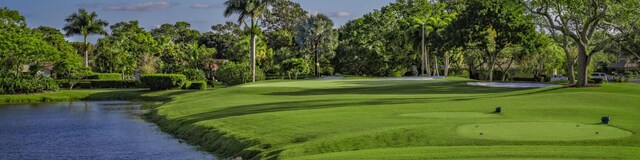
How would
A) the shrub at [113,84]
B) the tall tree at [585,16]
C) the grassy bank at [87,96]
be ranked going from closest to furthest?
the tall tree at [585,16], the grassy bank at [87,96], the shrub at [113,84]

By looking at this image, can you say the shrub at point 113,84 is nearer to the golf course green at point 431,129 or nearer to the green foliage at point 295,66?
the green foliage at point 295,66

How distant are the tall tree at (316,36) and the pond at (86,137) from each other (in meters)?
65.1

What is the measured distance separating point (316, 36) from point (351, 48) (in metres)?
7.44

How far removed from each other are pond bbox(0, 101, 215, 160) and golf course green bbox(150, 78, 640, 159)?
1366mm

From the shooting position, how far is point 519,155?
16906 millimetres

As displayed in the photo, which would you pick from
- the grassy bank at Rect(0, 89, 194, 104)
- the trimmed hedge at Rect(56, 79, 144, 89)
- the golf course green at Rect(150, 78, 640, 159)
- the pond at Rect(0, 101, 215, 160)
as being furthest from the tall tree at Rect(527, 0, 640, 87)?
the trimmed hedge at Rect(56, 79, 144, 89)

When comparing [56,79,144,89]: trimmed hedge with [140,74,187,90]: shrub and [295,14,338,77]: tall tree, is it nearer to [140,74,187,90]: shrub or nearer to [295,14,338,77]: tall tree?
[140,74,187,90]: shrub

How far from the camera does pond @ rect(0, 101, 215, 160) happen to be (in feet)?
88.0

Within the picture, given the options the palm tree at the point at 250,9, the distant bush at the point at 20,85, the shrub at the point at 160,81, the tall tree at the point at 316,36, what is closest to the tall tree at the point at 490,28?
the palm tree at the point at 250,9

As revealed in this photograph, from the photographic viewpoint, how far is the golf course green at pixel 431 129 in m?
18.6

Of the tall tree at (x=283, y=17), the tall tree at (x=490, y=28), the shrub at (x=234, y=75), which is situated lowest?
the shrub at (x=234, y=75)

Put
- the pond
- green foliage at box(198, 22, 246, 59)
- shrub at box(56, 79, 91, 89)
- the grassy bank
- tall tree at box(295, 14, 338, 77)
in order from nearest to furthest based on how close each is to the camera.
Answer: the pond < the grassy bank < shrub at box(56, 79, 91, 89) < tall tree at box(295, 14, 338, 77) < green foliage at box(198, 22, 246, 59)

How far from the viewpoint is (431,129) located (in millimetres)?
22906

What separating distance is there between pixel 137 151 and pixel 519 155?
15.7 meters
